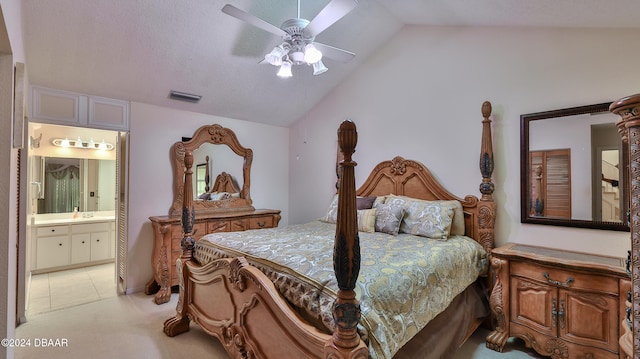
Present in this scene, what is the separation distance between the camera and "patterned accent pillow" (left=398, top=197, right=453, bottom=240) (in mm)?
2637

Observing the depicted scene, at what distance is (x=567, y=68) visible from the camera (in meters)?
2.40

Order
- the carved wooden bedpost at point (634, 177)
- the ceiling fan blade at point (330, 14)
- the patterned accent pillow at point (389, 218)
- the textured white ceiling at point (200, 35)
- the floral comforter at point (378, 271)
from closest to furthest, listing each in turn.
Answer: the carved wooden bedpost at point (634, 177)
the floral comforter at point (378, 271)
the ceiling fan blade at point (330, 14)
the textured white ceiling at point (200, 35)
the patterned accent pillow at point (389, 218)

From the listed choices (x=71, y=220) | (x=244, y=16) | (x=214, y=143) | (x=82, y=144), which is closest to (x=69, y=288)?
(x=71, y=220)

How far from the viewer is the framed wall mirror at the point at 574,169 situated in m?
2.17

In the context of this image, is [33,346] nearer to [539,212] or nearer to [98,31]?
[98,31]

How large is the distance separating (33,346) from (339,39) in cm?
397

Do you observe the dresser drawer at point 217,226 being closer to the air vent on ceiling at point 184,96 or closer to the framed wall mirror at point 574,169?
the air vent on ceiling at point 184,96

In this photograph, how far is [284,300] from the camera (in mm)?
1609

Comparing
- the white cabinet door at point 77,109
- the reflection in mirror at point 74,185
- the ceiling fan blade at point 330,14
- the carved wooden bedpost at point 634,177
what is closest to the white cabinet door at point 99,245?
the reflection in mirror at point 74,185

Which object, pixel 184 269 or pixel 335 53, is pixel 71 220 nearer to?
pixel 184 269

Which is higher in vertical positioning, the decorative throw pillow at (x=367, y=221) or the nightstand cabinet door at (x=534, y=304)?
the decorative throw pillow at (x=367, y=221)

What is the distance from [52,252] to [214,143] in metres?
2.85

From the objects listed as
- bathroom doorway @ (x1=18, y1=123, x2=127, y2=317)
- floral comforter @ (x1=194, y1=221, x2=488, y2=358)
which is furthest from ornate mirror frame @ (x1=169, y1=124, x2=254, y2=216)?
floral comforter @ (x1=194, y1=221, x2=488, y2=358)

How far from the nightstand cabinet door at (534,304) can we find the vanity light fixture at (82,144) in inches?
232
